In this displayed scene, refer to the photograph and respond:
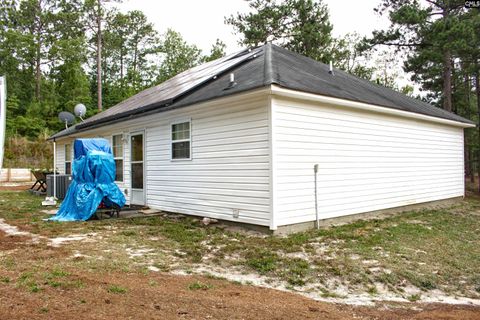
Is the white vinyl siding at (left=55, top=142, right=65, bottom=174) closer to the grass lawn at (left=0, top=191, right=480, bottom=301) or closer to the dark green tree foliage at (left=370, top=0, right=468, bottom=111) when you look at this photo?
the grass lawn at (left=0, top=191, right=480, bottom=301)

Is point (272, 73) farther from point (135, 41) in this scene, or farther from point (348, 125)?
point (135, 41)

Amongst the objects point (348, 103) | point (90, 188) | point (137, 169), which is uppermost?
point (348, 103)

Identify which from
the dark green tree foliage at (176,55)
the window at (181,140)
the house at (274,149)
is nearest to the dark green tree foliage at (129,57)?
the dark green tree foliage at (176,55)

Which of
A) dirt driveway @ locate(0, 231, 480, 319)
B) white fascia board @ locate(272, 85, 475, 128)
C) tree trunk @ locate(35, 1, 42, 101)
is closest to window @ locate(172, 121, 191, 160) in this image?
white fascia board @ locate(272, 85, 475, 128)

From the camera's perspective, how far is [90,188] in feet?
25.3

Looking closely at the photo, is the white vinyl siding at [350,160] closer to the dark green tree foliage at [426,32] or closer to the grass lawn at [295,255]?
the grass lawn at [295,255]

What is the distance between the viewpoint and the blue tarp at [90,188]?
770 cm

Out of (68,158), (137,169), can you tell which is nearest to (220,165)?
(137,169)

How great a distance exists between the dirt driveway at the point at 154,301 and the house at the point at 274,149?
8.49 feet

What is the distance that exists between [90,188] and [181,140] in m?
2.17

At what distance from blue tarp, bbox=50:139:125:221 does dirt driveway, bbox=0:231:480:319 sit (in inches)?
147

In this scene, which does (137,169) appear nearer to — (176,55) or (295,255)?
(295,255)

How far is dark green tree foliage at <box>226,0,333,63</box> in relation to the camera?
21.3 metres

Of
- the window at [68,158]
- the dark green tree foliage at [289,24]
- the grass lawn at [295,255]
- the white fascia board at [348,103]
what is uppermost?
the dark green tree foliage at [289,24]
